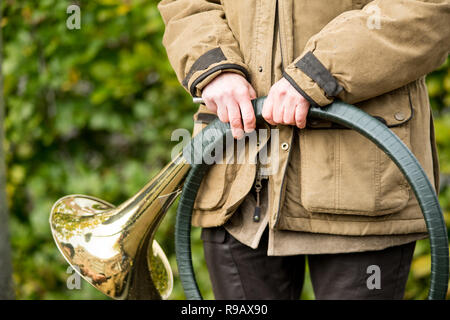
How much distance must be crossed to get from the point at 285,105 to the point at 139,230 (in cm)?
58

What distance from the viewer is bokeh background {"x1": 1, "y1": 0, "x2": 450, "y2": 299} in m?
2.96

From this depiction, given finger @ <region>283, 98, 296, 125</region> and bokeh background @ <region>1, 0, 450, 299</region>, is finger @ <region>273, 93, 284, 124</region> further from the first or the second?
bokeh background @ <region>1, 0, 450, 299</region>

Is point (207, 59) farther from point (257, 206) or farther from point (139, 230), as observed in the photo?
point (139, 230)

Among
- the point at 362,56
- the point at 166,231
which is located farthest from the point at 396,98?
the point at 166,231

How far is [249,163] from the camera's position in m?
1.38

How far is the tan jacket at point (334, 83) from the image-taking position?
3.98 ft

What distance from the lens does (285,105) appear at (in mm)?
1257

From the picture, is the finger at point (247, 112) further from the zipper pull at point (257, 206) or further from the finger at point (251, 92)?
the zipper pull at point (257, 206)

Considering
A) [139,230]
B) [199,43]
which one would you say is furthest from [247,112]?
[139,230]

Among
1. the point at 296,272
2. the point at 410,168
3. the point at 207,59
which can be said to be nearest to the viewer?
the point at 410,168

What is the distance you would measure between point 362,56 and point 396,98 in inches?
6.4

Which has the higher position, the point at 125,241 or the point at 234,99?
the point at 234,99

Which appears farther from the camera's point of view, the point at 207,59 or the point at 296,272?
the point at 296,272

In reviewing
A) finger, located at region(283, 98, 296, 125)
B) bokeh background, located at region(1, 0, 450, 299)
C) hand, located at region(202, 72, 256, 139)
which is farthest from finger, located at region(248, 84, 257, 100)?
bokeh background, located at region(1, 0, 450, 299)
